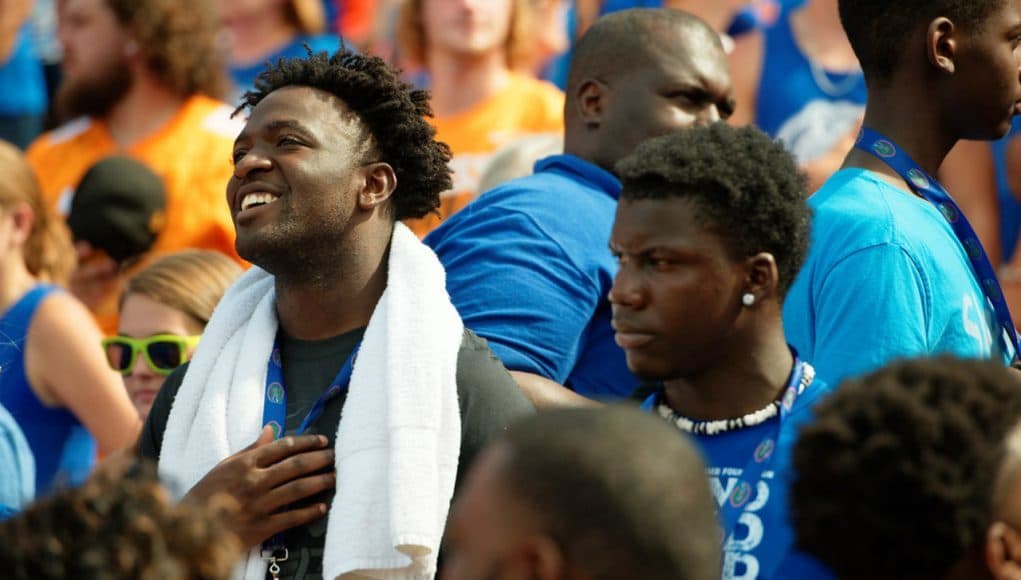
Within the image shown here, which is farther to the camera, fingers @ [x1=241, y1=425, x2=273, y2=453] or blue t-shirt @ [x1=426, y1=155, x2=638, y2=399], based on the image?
blue t-shirt @ [x1=426, y1=155, x2=638, y2=399]

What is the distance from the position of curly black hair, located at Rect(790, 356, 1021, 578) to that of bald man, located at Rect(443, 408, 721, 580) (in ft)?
0.85

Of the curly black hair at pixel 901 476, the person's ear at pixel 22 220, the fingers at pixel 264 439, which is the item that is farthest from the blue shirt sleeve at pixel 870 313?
the person's ear at pixel 22 220

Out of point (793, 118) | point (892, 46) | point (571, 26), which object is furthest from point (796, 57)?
point (892, 46)

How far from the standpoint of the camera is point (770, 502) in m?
3.26

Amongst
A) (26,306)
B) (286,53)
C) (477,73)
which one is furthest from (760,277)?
(286,53)

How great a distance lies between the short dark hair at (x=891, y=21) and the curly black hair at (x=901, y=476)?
1.65 m

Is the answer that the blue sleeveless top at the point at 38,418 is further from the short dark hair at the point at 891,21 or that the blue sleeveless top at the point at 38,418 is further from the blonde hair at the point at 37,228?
the short dark hair at the point at 891,21

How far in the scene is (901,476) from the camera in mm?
2535

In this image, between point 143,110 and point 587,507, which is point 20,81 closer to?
point 143,110

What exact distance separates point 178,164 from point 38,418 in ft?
5.67

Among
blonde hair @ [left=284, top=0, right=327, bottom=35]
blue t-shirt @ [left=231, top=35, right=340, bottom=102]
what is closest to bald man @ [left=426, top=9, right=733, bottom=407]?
blue t-shirt @ [left=231, top=35, right=340, bottom=102]

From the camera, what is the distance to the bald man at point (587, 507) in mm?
2312

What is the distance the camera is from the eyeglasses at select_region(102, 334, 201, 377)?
5.02 m

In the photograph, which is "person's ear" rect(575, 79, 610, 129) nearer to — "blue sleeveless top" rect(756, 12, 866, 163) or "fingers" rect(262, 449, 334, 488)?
"blue sleeveless top" rect(756, 12, 866, 163)
